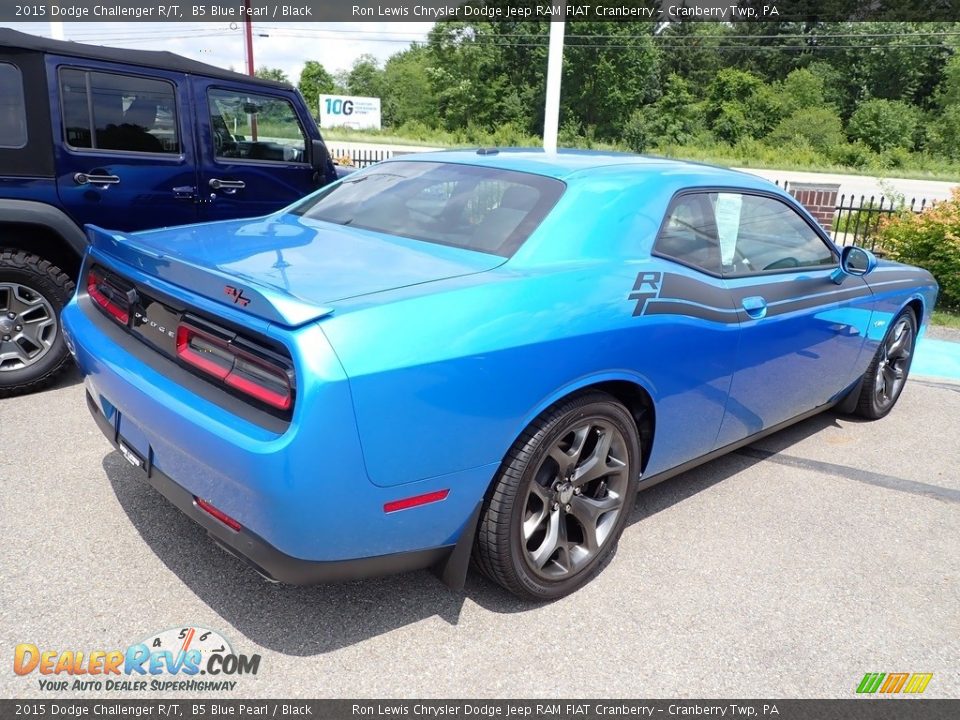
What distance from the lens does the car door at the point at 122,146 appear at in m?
4.68

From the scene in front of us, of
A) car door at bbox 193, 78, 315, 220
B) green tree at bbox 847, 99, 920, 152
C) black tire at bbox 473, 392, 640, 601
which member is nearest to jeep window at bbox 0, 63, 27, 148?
car door at bbox 193, 78, 315, 220

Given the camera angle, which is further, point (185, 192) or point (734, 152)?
point (734, 152)

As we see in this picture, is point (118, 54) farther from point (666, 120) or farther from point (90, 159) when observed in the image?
point (666, 120)

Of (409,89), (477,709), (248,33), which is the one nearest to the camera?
(477,709)

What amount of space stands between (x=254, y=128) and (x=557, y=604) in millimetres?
4544

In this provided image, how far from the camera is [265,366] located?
212 cm

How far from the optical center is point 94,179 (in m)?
4.78

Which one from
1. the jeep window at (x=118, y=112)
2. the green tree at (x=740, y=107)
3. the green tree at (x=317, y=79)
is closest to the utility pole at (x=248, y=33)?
the jeep window at (x=118, y=112)

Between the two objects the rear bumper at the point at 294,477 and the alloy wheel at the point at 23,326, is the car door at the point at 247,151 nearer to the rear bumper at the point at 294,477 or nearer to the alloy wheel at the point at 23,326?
the alloy wheel at the point at 23,326

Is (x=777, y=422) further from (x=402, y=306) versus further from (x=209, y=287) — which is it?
(x=209, y=287)

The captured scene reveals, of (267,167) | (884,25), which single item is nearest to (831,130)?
(884,25)

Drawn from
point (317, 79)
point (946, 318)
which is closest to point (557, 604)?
point (946, 318)

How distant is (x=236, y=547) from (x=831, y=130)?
166 ft

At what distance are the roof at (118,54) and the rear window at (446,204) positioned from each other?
217 centimetres
